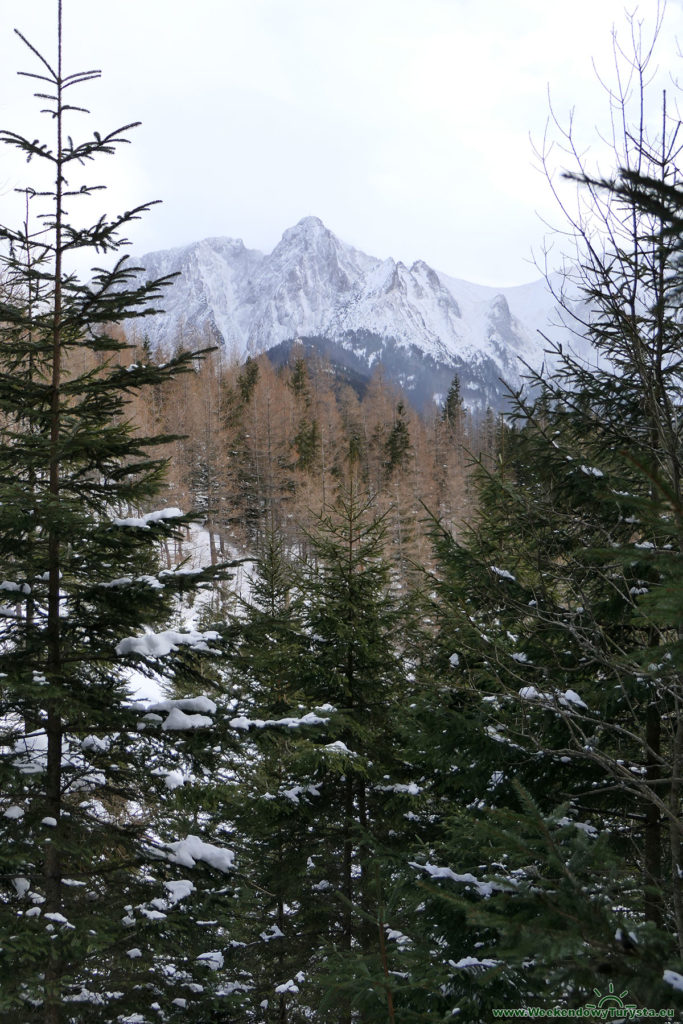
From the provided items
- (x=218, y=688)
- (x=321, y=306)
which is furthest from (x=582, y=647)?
(x=321, y=306)

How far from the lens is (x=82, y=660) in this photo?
5.24 meters

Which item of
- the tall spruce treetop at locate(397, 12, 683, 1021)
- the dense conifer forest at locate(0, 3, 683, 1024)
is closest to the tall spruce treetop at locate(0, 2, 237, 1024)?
the dense conifer forest at locate(0, 3, 683, 1024)

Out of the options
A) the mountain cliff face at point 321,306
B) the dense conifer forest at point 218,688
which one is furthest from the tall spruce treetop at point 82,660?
the mountain cliff face at point 321,306

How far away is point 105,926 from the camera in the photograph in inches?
181

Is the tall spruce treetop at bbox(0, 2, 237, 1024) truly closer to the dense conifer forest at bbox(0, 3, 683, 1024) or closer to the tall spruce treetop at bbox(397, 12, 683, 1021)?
the dense conifer forest at bbox(0, 3, 683, 1024)

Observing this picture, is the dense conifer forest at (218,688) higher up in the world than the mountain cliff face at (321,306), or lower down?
lower down

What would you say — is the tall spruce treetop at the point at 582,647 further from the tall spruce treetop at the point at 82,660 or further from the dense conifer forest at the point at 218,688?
the tall spruce treetop at the point at 82,660

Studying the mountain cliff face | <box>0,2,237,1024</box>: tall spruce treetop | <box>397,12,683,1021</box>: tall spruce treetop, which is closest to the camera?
<box>397,12,683,1021</box>: tall spruce treetop

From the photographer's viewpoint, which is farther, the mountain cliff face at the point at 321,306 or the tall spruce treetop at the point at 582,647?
the mountain cliff face at the point at 321,306

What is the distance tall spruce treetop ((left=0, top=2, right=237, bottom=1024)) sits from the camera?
4.67 meters

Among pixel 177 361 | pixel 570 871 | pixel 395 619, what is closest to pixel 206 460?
pixel 395 619

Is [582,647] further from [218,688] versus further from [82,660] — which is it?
[82,660]

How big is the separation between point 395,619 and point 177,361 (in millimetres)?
5311

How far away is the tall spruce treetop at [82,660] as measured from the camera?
4.67m
